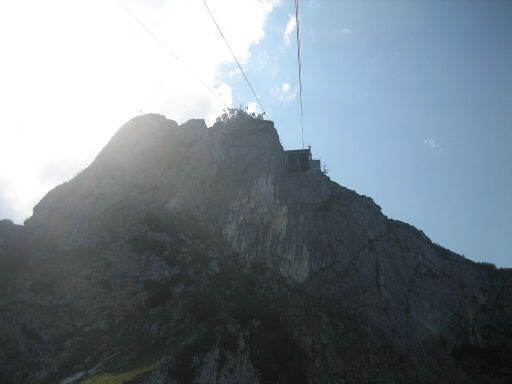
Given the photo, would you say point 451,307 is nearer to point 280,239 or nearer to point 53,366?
point 280,239

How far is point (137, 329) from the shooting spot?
5775 centimetres

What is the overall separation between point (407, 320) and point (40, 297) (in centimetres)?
5097

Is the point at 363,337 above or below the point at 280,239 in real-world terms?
below

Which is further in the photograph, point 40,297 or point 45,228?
point 45,228

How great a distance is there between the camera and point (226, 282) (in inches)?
2625

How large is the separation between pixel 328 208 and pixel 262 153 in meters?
17.9

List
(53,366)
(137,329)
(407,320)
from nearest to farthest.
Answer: (53,366)
(137,329)
(407,320)

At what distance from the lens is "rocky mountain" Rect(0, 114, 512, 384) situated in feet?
181

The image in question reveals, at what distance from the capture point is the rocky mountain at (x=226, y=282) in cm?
5506

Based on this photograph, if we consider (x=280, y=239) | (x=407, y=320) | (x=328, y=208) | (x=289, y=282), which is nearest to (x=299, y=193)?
(x=328, y=208)

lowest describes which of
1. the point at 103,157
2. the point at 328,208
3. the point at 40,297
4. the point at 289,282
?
the point at 40,297

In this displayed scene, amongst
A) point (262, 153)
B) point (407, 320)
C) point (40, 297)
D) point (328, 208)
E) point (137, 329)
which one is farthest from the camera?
point (262, 153)

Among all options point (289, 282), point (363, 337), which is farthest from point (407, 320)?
point (289, 282)

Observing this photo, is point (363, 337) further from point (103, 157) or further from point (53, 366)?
point (103, 157)
